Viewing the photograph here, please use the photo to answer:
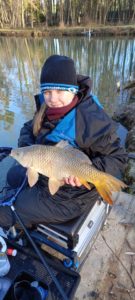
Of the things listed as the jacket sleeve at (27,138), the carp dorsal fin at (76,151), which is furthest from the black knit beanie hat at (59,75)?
the jacket sleeve at (27,138)

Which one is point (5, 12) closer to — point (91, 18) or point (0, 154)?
point (91, 18)

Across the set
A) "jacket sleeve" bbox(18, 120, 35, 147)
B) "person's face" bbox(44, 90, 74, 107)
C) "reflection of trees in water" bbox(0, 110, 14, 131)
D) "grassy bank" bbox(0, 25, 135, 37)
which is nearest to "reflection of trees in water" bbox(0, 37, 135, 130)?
"reflection of trees in water" bbox(0, 110, 14, 131)

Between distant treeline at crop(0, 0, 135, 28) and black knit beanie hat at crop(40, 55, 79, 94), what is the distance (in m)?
33.6

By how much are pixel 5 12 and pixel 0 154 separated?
123 feet

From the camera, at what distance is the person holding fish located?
167 centimetres

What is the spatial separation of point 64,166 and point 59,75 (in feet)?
2.37

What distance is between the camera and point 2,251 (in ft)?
5.72

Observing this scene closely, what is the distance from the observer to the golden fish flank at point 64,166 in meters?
1.59

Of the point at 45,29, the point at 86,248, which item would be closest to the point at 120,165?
the point at 86,248

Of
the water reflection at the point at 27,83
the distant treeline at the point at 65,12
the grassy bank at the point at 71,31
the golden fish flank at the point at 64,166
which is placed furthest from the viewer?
the distant treeline at the point at 65,12

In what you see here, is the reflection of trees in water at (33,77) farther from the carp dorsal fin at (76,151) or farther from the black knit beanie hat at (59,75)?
the carp dorsal fin at (76,151)

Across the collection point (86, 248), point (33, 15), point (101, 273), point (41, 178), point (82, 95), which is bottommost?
point (101, 273)

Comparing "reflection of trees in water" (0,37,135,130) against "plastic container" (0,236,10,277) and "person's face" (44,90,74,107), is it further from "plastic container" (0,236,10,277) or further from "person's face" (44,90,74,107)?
"plastic container" (0,236,10,277)

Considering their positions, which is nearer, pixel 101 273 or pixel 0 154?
pixel 101 273
